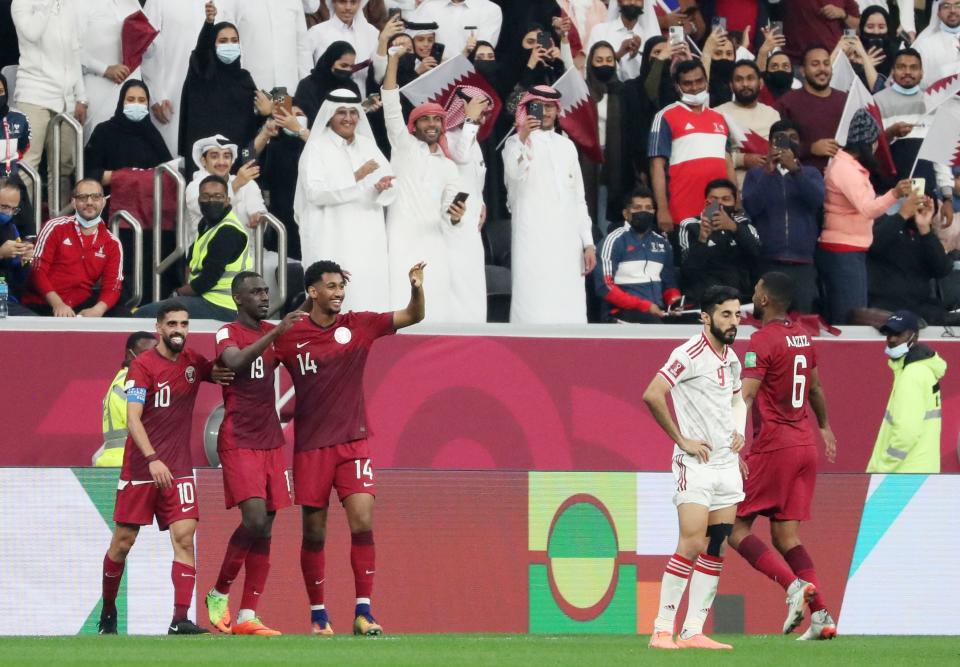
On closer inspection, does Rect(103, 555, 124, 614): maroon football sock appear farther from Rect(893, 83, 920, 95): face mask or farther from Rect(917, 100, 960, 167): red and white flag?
Rect(893, 83, 920, 95): face mask

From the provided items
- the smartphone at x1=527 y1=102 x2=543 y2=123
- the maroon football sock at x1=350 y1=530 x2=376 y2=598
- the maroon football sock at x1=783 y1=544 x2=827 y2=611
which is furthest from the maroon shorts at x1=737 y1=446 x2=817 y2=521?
the smartphone at x1=527 y1=102 x2=543 y2=123

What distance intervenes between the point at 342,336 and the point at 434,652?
7.49ft

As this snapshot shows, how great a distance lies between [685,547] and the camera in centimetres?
1012

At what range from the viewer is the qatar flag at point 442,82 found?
15086 mm

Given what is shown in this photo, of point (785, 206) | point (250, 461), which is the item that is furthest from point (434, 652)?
point (785, 206)

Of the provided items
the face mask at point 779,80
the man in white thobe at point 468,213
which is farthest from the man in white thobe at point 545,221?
the face mask at point 779,80

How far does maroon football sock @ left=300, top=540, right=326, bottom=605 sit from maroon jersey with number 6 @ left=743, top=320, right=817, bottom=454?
2815 mm

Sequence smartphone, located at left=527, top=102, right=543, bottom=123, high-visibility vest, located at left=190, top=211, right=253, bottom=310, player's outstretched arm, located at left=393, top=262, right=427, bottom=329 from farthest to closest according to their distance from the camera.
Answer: smartphone, located at left=527, top=102, right=543, bottom=123 → high-visibility vest, located at left=190, top=211, right=253, bottom=310 → player's outstretched arm, located at left=393, top=262, right=427, bottom=329

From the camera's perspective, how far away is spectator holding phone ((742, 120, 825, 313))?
49.8 feet

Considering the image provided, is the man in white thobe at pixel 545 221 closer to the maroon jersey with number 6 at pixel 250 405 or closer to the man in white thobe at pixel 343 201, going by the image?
the man in white thobe at pixel 343 201

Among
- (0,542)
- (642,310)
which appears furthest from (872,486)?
(0,542)

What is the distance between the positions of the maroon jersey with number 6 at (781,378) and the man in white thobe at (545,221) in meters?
3.74

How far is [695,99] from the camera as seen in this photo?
611 inches

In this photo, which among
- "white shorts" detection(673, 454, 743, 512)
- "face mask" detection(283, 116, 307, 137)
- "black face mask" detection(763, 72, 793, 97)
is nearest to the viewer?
"white shorts" detection(673, 454, 743, 512)
